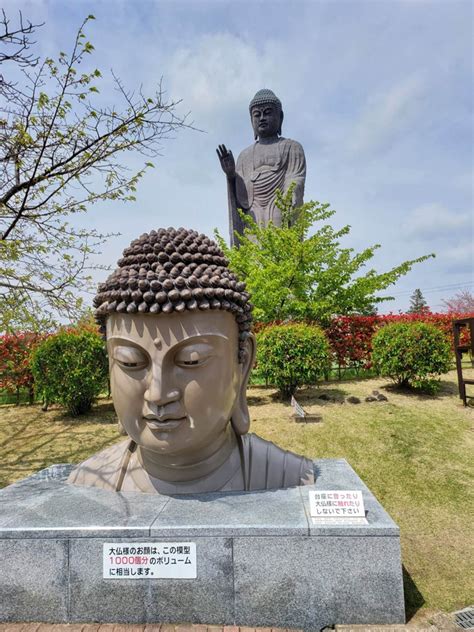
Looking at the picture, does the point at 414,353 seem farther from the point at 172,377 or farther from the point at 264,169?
the point at 264,169

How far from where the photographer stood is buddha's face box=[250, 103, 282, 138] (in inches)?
544

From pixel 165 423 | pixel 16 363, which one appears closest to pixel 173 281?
pixel 165 423

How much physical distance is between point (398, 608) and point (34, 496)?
2.58 metres

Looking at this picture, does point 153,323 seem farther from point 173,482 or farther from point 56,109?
point 56,109

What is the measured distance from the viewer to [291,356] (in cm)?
748

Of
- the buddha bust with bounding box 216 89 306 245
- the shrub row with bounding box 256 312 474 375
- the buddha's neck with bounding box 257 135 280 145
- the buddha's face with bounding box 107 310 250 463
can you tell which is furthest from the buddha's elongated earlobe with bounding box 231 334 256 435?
the buddha's neck with bounding box 257 135 280 145

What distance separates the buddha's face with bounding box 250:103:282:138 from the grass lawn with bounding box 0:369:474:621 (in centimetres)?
947

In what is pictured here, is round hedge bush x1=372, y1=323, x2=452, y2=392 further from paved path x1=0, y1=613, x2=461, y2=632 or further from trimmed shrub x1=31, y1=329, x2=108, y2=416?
paved path x1=0, y1=613, x2=461, y2=632

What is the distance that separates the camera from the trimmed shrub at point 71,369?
7086 mm

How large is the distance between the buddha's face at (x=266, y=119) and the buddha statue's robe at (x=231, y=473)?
43.1 feet

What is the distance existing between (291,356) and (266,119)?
32.4 ft

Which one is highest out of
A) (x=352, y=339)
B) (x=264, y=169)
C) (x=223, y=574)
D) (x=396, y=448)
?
(x=264, y=169)

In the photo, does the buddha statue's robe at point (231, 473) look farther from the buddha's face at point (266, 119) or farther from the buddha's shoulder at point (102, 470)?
the buddha's face at point (266, 119)

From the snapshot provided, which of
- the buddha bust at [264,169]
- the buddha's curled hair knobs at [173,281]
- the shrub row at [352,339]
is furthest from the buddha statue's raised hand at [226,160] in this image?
the buddha's curled hair knobs at [173,281]
